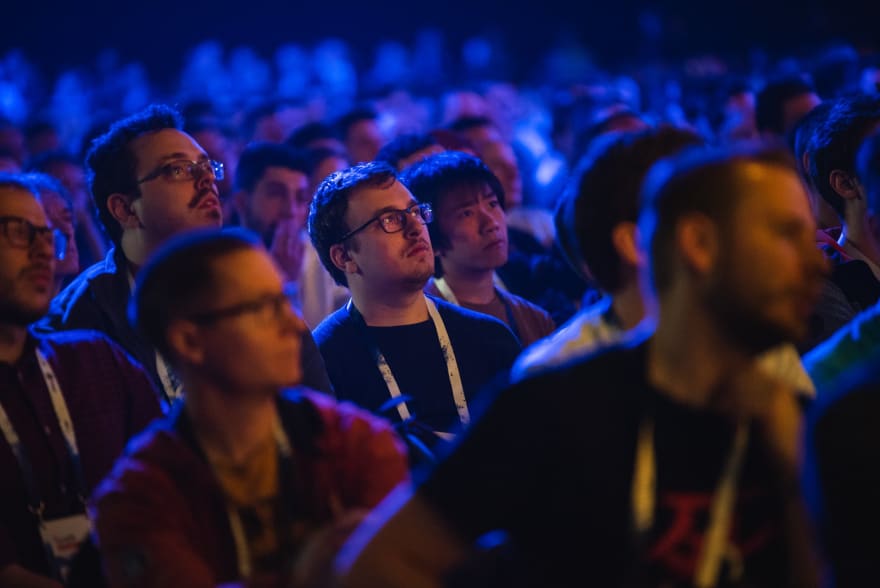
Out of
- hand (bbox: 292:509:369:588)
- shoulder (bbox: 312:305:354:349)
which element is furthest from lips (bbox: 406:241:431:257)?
hand (bbox: 292:509:369:588)

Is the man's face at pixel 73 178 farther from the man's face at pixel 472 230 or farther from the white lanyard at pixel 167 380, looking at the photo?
the white lanyard at pixel 167 380

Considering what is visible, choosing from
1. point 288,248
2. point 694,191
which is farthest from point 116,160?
point 694,191

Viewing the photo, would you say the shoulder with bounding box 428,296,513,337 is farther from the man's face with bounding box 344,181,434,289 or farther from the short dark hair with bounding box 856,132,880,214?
the short dark hair with bounding box 856,132,880,214

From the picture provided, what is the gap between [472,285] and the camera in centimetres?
474

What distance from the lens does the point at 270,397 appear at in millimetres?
2412

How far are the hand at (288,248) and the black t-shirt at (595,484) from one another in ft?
14.1

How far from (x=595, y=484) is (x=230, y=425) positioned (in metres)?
0.91

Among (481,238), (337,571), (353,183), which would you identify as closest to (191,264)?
(337,571)

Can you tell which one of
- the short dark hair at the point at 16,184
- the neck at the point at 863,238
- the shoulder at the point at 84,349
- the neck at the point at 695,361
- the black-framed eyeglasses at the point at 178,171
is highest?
the short dark hair at the point at 16,184

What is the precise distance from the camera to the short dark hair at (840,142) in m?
4.11

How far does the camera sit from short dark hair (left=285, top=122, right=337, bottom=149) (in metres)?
7.84

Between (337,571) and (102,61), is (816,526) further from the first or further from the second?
(102,61)

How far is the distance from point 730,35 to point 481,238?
2163cm

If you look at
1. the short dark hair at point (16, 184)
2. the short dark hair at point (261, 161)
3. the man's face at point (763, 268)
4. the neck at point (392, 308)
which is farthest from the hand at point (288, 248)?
the man's face at point (763, 268)
